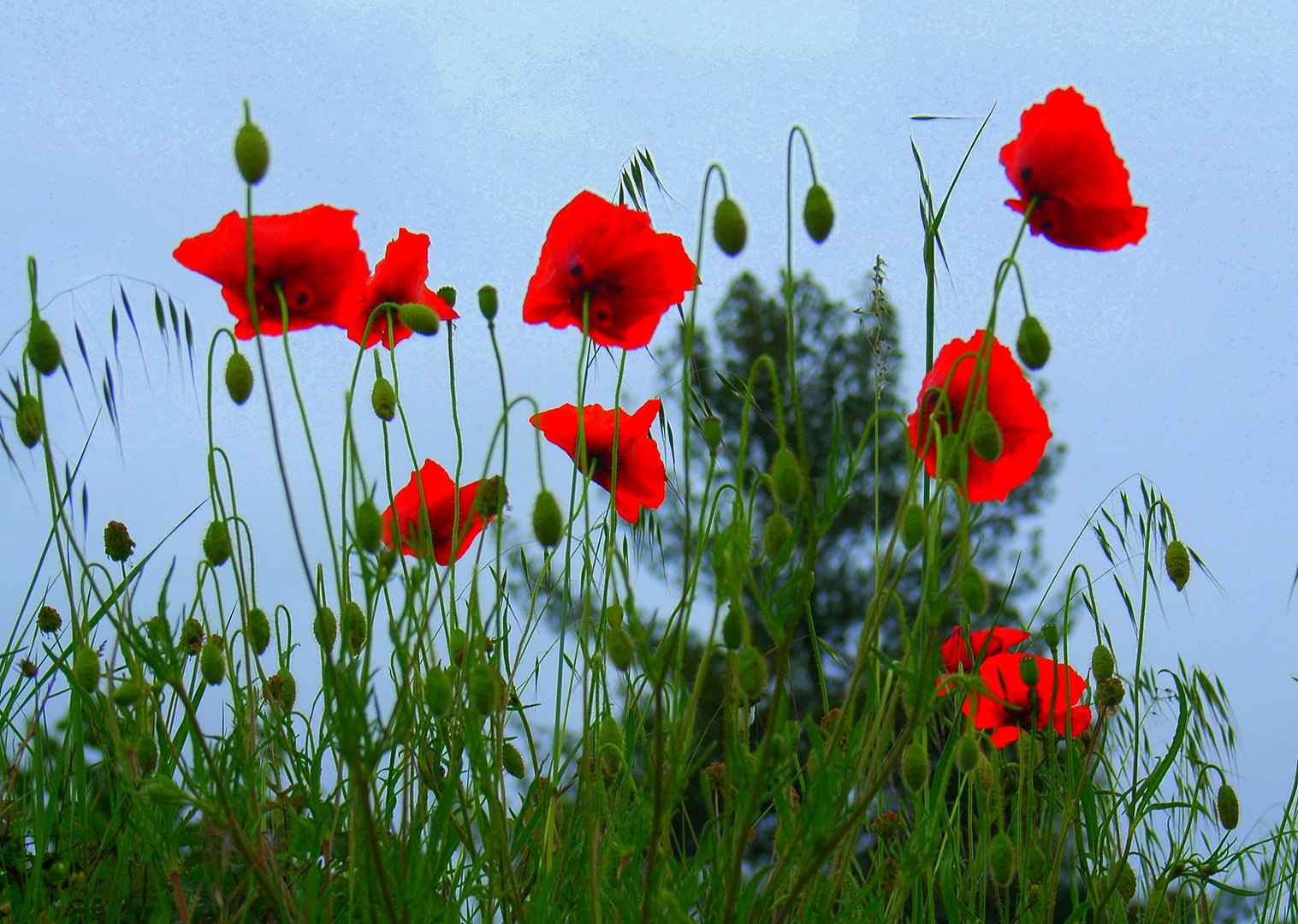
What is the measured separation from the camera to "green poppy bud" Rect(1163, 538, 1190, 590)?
169cm

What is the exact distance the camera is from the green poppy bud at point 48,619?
75.1 inches

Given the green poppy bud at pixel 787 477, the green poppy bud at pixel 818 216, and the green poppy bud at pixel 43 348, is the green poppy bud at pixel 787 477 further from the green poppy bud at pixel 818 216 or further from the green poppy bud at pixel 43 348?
the green poppy bud at pixel 43 348

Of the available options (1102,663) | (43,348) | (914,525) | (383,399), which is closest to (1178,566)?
(1102,663)

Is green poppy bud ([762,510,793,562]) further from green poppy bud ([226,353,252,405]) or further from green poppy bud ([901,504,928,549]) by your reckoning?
green poppy bud ([226,353,252,405])

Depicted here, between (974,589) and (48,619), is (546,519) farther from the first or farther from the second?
(48,619)

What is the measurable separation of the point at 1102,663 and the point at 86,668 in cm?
120

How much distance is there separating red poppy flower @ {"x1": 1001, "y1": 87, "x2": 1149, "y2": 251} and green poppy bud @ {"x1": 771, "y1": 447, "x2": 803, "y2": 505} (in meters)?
0.40

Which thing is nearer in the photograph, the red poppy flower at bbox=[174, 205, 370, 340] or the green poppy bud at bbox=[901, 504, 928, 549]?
the green poppy bud at bbox=[901, 504, 928, 549]

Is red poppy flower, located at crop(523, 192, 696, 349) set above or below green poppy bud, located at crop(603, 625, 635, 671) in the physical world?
above

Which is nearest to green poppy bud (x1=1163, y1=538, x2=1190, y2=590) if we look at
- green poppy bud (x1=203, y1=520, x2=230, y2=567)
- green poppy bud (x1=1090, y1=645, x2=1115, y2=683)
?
green poppy bud (x1=1090, y1=645, x2=1115, y2=683)

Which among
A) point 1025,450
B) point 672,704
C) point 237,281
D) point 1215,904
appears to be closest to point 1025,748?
point 1215,904

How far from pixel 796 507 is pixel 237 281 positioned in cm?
73

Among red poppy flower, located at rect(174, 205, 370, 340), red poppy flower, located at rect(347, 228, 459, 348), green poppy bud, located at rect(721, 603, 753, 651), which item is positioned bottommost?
green poppy bud, located at rect(721, 603, 753, 651)

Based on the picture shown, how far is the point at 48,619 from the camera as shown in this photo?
1.92 m
